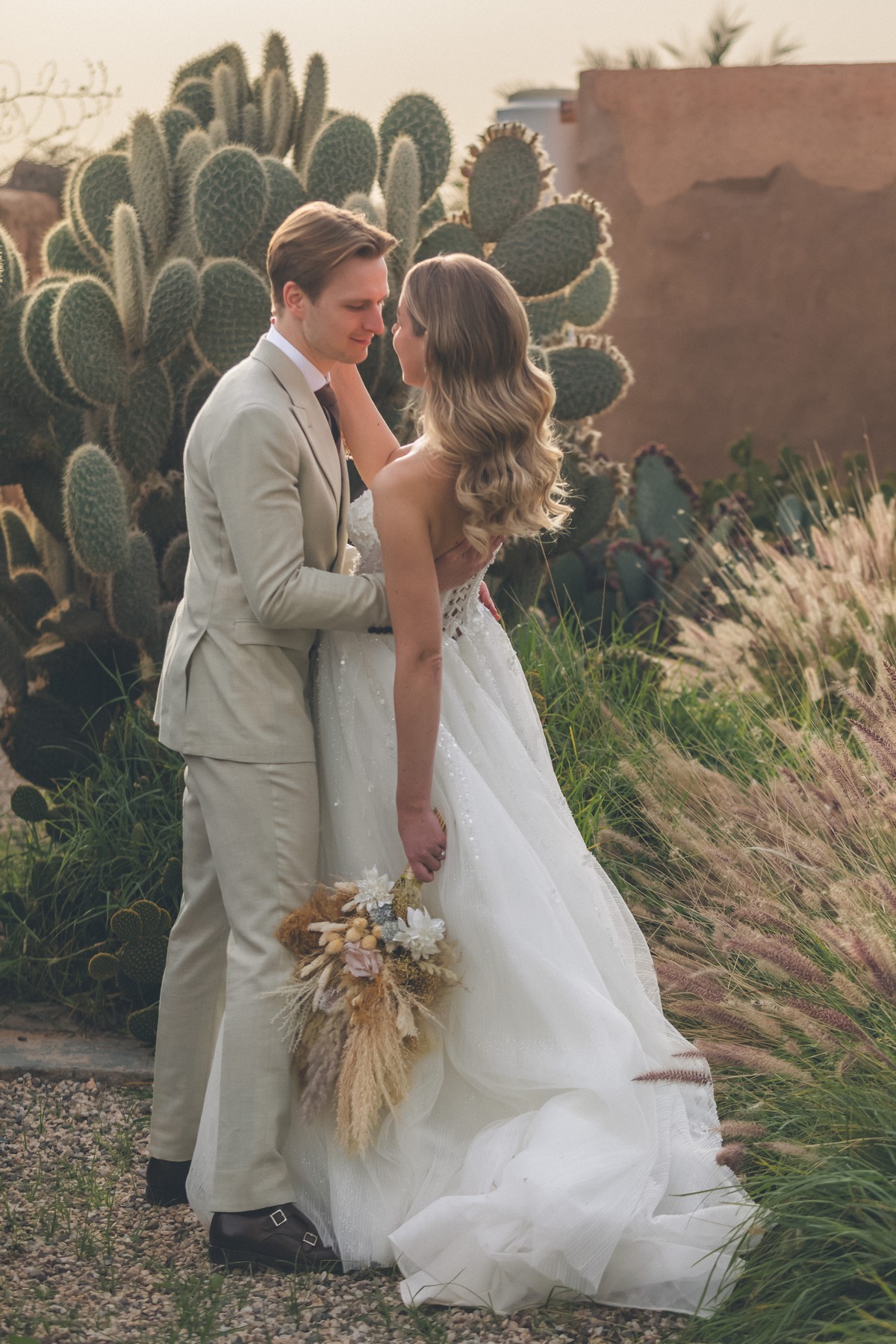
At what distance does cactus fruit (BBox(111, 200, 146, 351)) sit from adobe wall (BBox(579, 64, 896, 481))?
645 cm

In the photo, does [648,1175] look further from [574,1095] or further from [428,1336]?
[428,1336]

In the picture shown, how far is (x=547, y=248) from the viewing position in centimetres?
540

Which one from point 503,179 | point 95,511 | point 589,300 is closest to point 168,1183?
point 95,511

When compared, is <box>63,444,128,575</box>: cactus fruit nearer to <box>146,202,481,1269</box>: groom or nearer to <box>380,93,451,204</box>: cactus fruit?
<box>146,202,481,1269</box>: groom

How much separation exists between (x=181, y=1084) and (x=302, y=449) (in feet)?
4.49

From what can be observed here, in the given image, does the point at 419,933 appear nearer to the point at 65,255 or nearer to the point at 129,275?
the point at 129,275

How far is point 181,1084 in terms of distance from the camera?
2838mm

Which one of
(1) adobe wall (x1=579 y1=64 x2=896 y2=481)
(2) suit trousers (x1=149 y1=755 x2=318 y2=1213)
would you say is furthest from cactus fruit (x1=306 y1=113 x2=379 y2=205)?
(1) adobe wall (x1=579 y1=64 x2=896 y2=481)

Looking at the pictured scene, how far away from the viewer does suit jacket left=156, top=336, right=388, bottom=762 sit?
2475mm

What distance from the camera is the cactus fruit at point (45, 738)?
4402mm

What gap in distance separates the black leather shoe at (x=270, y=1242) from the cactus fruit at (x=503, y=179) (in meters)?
4.17

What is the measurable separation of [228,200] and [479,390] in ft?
7.92

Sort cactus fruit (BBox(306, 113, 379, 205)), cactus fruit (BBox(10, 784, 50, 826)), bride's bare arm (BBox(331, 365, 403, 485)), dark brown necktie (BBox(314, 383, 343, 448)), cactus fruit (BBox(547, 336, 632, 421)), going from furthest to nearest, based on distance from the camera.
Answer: cactus fruit (BBox(547, 336, 632, 421)) < cactus fruit (BBox(306, 113, 379, 205)) < cactus fruit (BBox(10, 784, 50, 826)) < bride's bare arm (BBox(331, 365, 403, 485)) < dark brown necktie (BBox(314, 383, 343, 448))

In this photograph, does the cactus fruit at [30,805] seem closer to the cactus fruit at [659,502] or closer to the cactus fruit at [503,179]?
the cactus fruit at [503,179]
